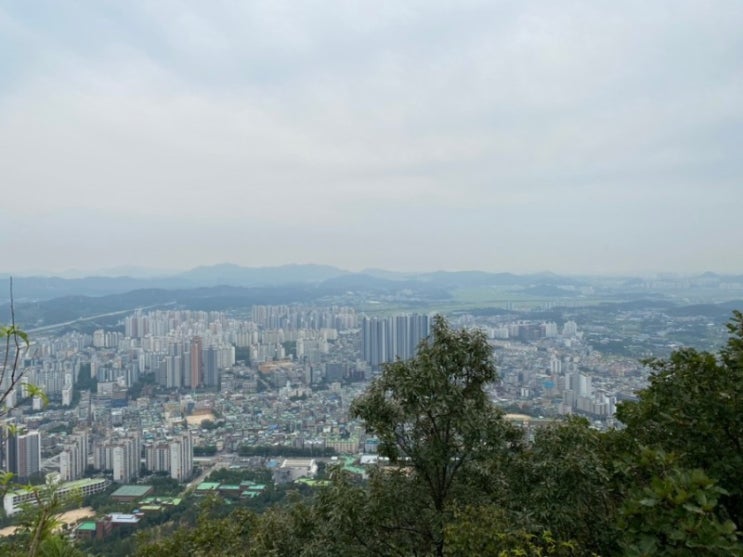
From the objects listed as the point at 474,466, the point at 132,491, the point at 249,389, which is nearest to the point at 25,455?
the point at 132,491

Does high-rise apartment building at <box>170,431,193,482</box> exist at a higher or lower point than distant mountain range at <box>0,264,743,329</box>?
lower

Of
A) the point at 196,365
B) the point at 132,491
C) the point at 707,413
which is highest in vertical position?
the point at 707,413

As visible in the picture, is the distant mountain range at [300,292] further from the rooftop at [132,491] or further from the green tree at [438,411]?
the green tree at [438,411]

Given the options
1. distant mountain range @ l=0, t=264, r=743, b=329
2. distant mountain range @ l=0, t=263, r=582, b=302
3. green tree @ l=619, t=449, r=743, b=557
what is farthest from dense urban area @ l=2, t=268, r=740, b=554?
distant mountain range @ l=0, t=263, r=582, b=302

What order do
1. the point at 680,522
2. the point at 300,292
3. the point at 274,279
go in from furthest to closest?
the point at 274,279 → the point at 300,292 → the point at 680,522

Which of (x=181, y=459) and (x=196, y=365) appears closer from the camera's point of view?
(x=181, y=459)

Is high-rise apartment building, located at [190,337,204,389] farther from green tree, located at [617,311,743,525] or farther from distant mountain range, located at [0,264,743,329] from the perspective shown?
green tree, located at [617,311,743,525]

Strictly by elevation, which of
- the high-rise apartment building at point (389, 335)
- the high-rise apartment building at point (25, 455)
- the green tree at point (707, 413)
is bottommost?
the high-rise apartment building at point (25, 455)

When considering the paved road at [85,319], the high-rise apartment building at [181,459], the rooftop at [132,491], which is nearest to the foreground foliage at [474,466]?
the rooftop at [132,491]

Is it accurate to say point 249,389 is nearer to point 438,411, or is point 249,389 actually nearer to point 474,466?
point 474,466
